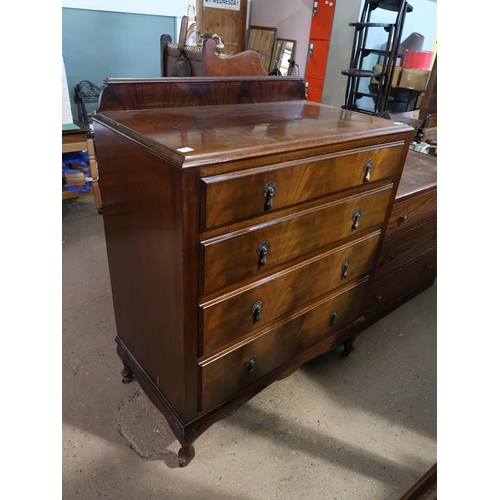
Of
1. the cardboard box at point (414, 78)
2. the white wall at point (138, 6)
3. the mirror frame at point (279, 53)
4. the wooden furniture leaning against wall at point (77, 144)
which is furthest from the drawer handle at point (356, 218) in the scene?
the mirror frame at point (279, 53)

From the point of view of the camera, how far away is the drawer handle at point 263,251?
1.15 metres

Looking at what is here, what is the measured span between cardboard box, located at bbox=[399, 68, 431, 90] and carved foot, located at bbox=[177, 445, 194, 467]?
5.32 m

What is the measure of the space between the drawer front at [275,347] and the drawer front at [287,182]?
498mm

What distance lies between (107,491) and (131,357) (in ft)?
1.48

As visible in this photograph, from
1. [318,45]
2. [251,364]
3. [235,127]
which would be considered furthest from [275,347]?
[318,45]

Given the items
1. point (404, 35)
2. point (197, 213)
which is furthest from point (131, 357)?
point (404, 35)

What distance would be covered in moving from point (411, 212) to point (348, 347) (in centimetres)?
72

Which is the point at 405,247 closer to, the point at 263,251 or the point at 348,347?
the point at 348,347

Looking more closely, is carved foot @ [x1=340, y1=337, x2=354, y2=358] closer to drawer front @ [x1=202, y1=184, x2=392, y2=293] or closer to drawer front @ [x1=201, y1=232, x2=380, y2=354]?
drawer front @ [x1=201, y1=232, x2=380, y2=354]

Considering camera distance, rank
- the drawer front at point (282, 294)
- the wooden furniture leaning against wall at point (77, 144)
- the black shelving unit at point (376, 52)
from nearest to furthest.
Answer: the drawer front at point (282, 294) → the wooden furniture leaning against wall at point (77, 144) → the black shelving unit at point (376, 52)

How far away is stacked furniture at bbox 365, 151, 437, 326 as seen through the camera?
1761 mm

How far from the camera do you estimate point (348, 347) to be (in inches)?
77.4

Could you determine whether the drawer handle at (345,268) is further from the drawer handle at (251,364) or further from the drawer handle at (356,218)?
the drawer handle at (251,364)
